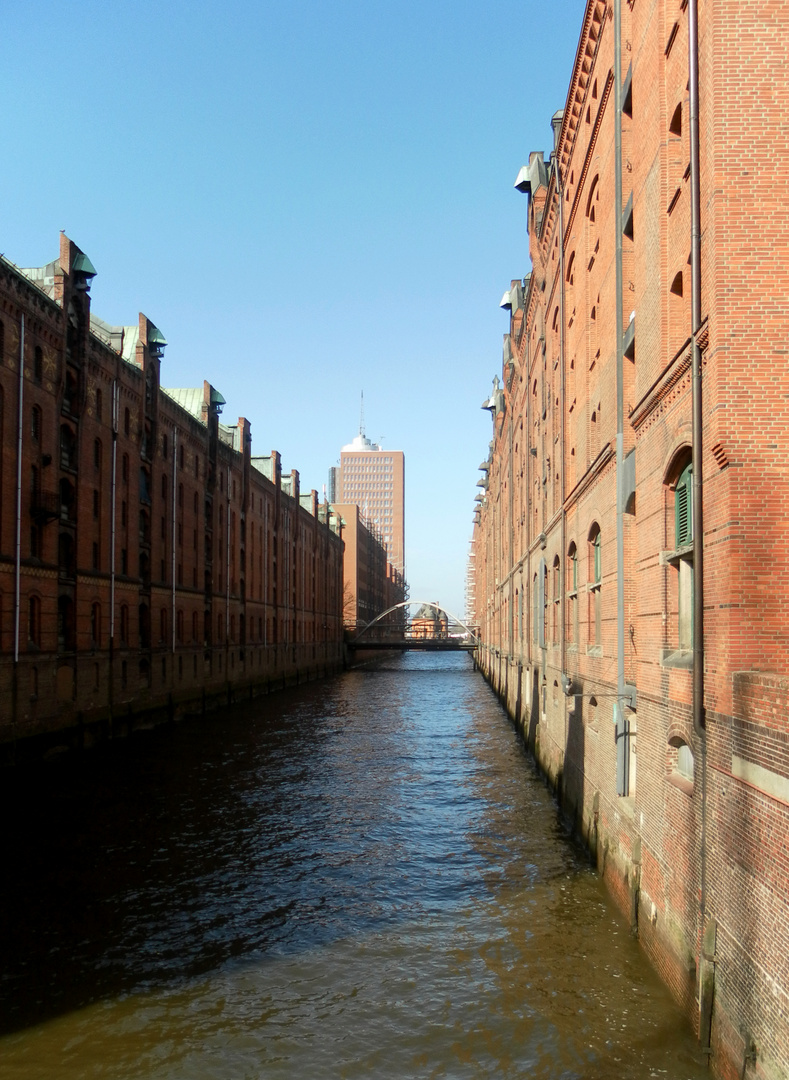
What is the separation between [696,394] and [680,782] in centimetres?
404

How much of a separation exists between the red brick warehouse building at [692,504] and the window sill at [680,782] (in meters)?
0.04

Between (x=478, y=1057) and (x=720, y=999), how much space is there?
254cm

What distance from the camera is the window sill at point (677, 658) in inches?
380

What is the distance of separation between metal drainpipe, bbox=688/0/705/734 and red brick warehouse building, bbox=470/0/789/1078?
0.02 metres

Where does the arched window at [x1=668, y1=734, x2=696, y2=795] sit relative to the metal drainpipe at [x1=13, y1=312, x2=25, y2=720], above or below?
below

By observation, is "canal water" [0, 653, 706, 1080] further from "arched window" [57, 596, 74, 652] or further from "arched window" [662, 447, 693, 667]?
"arched window" [57, 596, 74, 652]

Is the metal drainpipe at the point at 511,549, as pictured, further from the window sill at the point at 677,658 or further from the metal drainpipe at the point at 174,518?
the window sill at the point at 677,658

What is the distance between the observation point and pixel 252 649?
55.6 metres

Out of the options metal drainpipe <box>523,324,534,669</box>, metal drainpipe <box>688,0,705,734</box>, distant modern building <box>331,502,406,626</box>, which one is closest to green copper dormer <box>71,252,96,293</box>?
metal drainpipe <box>523,324,534,669</box>

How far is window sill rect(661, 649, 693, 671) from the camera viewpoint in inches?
380

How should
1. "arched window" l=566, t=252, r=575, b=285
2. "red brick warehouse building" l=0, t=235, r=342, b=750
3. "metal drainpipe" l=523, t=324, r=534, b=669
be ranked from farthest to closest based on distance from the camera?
"metal drainpipe" l=523, t=324, r=534, b=669
"red brick warehouse building" l=0, t=235, r=342, b=750
"arched window" l=566, t=252, r=575, b=285

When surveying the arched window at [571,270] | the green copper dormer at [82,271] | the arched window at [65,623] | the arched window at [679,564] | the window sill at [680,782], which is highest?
the green copper dormer at [82,271]

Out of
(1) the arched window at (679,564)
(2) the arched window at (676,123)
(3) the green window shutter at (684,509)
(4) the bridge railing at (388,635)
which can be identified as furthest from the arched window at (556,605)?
(4) the bridge railing at (388,635)

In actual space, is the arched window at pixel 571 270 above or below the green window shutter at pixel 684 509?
above
